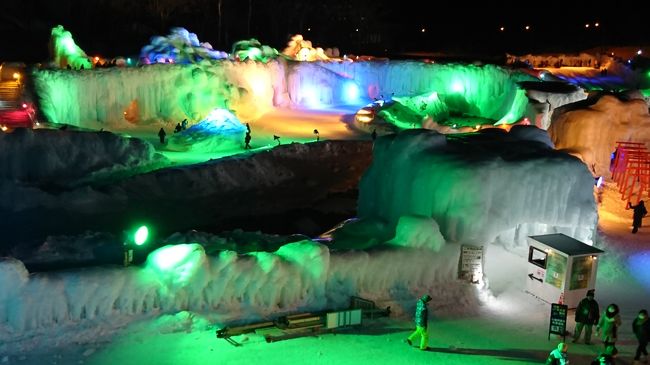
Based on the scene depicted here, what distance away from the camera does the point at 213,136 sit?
1302 inches

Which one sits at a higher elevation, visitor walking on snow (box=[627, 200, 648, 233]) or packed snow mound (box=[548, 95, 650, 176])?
packed snow mound (box=[548, 95, 650, 176])

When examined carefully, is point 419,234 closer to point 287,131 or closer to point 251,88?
point 287,131

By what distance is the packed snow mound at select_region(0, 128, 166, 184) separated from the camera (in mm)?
25688

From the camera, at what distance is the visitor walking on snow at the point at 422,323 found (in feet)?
39.5

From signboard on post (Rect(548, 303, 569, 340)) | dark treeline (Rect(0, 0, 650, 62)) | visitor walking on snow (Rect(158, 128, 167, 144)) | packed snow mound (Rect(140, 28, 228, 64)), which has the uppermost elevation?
dark treeline (Rect(0, 0, 650, 62))

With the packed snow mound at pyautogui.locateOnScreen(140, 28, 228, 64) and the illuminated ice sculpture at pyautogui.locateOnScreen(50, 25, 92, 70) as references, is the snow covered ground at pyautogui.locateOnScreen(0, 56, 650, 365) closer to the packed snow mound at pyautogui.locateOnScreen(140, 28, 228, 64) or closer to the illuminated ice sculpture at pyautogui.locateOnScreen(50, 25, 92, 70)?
the illuminated ice sculpture at pyautogui.locateOnScreen(50, 25, 92, 70)

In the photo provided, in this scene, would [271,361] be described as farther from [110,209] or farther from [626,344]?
[110,209]

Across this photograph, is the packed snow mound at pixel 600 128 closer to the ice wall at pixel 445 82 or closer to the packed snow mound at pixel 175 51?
the ice wall at pixel 445 82

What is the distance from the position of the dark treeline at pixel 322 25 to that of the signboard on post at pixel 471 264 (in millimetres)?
40842

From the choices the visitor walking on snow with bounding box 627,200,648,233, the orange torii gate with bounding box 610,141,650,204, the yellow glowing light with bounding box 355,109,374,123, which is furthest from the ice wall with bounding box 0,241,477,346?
the yellow glowing light with bounding box 355,109,374,123

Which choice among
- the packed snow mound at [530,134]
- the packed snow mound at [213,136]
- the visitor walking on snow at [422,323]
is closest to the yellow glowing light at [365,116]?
the packed snow mound at [213,136]

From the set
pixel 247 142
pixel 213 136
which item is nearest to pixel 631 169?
pixel 247 142

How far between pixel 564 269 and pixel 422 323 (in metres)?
3.94

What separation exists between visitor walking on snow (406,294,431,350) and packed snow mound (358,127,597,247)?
3846 millimetres
